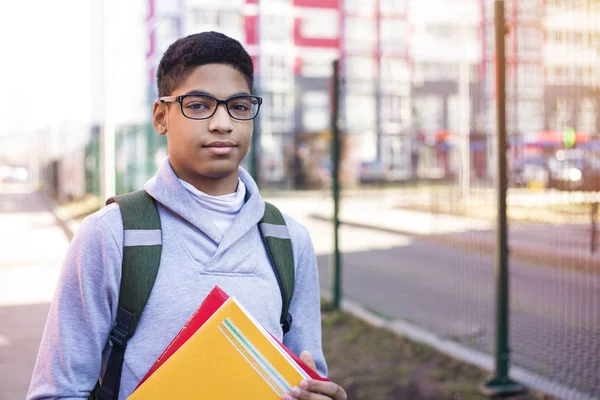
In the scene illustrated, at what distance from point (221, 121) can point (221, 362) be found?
22.0 inches

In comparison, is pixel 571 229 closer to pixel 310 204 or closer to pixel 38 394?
pixel 38 394

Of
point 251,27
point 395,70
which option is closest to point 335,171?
point 251,27

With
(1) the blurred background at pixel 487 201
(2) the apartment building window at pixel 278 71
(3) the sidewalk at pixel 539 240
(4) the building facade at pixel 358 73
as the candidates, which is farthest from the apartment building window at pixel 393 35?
(3) the sidewalk at pixel 539 240

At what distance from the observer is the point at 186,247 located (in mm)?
1672

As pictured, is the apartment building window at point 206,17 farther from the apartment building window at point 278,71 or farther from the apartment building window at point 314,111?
the apartment building window at point 314,111

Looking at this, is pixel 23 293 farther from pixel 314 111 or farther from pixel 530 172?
pixel 314 111

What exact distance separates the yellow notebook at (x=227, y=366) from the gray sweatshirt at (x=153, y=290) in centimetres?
13

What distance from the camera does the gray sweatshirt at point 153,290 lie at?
1584 millimetres

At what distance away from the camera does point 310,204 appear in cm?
3008

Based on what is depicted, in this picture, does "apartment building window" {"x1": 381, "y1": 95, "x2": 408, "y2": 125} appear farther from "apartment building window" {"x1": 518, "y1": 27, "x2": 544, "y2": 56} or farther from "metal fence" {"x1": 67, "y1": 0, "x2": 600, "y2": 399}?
"apartment building window" {"x1": 518, "y1": 27, "x2": 544, "y2": 56}

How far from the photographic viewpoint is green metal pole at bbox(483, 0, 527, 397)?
481 cm

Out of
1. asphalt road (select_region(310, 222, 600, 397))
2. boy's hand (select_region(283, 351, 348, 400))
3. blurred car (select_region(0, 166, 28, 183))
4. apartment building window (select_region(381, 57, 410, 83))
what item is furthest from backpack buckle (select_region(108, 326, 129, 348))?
blurred car (select_region(0, 166, 28, 183))

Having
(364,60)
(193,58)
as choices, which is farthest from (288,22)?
(193,58)

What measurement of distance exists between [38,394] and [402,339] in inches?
197
